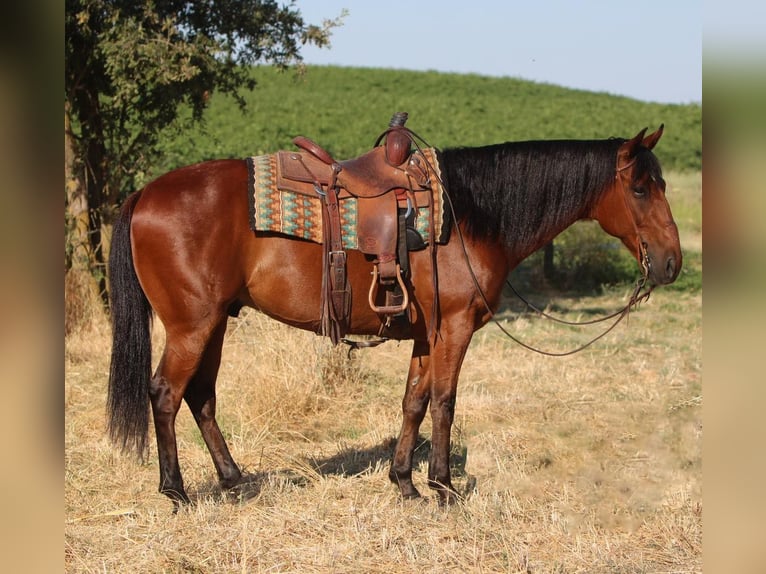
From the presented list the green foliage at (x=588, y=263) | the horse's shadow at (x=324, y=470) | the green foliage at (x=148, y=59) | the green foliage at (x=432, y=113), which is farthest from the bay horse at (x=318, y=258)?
the green foliage at (x=432, y=113)

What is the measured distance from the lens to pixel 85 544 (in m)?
3.71

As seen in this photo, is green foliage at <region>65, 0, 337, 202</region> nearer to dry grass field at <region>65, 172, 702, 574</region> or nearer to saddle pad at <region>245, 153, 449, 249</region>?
dry grass field at <region>65, 172, 702, 574</region>

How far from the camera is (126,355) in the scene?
4.15 m

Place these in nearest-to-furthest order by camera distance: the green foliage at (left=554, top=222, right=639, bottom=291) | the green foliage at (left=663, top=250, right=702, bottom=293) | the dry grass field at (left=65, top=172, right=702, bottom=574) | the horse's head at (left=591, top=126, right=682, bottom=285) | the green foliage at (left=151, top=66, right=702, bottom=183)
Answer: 1. the dry grass field at (left=65, top=172, right=702, bottom=574)
2. the horse's head at (left=591, top=126, right=682, bottom=285)
3. the green foliage at (left=663, top=250, right=702, bottom=293)
4. the green foliage at (left=554, top=222, right=639, bottom=291)
5. the green foliage at (left=151, top=66, right=702, bottom=183)

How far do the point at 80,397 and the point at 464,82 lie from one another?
40.2 m

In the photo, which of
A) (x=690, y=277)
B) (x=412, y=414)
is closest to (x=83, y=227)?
(x=412, y=414)

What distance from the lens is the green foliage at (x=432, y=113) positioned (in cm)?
→ 2833

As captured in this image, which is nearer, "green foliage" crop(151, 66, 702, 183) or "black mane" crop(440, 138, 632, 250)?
"black mane" crop(440, 138, 632, 250)

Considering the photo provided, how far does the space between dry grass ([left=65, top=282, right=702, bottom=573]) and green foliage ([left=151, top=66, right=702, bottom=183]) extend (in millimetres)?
14854

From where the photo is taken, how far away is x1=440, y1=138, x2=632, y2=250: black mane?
423 centimetres

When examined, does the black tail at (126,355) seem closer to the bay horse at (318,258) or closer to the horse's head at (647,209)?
the bay horse at (318,258)

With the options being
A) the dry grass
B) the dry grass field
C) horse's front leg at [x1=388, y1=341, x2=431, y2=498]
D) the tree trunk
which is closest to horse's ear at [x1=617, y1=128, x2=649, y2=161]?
horse's front leg at [x1=388, y1=341, x2=431, y2=498]
